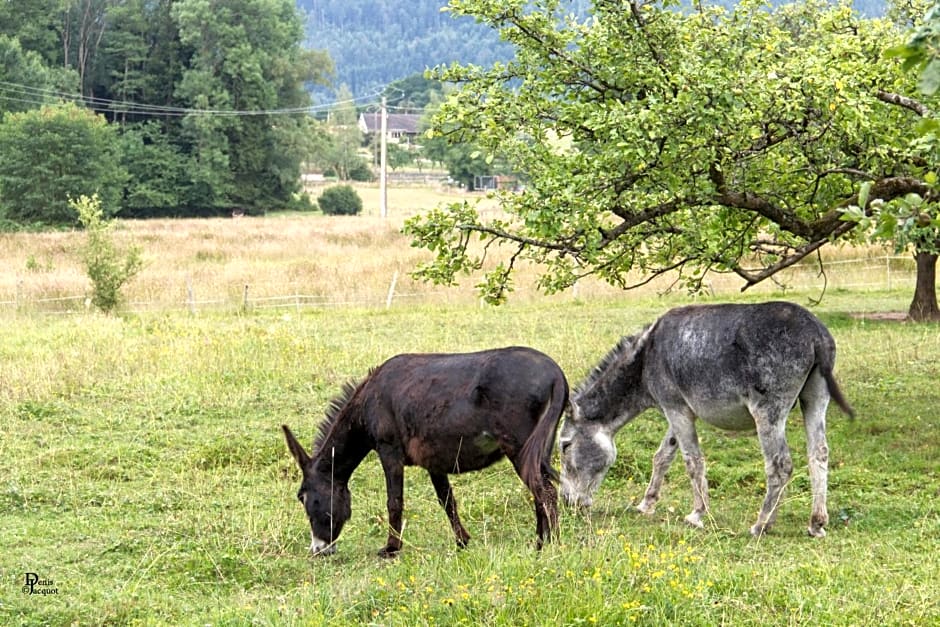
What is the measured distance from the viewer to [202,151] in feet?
231

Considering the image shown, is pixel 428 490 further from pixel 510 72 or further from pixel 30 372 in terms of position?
pixel 30 372

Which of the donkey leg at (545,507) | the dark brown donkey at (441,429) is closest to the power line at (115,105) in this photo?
the dark brown donkey at (441,429)

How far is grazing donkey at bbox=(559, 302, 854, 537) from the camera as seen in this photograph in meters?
8.08

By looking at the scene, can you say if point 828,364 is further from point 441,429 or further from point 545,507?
point 441,429

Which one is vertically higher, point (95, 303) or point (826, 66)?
point (826, 66)

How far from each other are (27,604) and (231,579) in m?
1.36

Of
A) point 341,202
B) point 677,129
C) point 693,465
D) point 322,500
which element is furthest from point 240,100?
point 693,465

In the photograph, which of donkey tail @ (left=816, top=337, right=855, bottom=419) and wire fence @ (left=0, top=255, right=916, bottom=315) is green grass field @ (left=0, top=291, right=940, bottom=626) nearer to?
donkey tail @ (left=816, top=337, right=855, bottom=419)

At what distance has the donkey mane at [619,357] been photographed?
9.04m

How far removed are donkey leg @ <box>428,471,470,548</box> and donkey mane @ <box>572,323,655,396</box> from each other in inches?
72.4

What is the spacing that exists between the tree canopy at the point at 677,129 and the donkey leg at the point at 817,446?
2.41m

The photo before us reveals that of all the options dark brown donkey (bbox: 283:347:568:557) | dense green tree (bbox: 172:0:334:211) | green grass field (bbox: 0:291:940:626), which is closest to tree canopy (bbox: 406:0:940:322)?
green grass field (bbox: 0:291:940:626)

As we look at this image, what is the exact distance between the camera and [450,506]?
7.82 meters

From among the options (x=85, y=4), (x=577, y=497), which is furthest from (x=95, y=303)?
(x=85, y=4)
